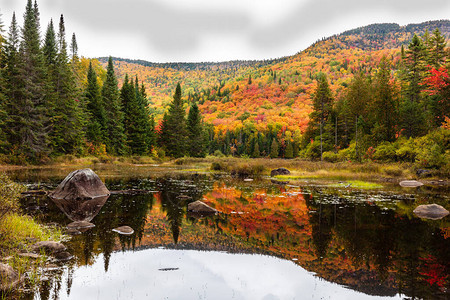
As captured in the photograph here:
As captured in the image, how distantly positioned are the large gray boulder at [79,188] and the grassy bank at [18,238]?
708cm

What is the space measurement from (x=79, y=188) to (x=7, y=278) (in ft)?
41.1

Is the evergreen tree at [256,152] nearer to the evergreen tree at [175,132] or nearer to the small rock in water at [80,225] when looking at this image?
the evergreen tree at [175,132]

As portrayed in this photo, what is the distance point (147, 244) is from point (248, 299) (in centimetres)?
471

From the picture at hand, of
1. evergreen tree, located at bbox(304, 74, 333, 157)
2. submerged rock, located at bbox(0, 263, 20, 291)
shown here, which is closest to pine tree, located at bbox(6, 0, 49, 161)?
submerged rock, located at bbox(0, 263, 20, 291)

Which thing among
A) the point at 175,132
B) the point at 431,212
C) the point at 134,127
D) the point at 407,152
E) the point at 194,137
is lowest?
the point at 431,212

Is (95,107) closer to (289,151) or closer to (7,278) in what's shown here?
(7,278)

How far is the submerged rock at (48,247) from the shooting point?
822 cm

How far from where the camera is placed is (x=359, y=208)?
16703 mm

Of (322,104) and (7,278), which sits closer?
(7,278)

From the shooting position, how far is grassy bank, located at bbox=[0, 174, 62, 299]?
6.78 metres

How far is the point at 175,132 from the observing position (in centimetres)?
7625

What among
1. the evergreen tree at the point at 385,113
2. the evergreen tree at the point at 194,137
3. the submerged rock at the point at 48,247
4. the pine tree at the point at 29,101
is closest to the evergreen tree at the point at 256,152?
the evergreen tree at the point at 194,137

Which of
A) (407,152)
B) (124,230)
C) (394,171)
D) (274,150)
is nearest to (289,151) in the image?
(274,150)

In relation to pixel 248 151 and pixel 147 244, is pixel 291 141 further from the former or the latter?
pixel 147 244
